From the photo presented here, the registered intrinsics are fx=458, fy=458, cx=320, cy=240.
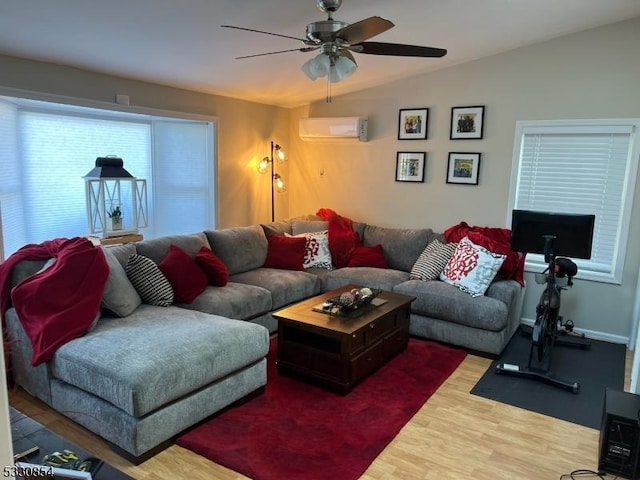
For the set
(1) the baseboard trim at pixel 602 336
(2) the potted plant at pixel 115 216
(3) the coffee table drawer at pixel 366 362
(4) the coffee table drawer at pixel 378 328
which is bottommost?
(1) the baseboard trim at pixel 602 336

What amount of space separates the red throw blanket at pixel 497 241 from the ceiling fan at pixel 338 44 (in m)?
1.96

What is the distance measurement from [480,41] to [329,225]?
7.83ft

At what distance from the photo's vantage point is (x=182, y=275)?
11.6 feet

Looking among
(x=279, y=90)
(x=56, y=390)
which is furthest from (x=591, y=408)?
(x=279, y=90)

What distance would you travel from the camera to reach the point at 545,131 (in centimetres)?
443

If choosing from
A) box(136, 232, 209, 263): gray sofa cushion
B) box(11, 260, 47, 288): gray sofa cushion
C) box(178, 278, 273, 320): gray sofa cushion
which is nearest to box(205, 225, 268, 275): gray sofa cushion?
box(136, 232, 209, 263): gray sofa cushion

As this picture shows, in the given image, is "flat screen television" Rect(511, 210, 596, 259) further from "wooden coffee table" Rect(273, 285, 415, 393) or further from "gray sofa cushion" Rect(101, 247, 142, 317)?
"gray sofa cushion" Rect(101, 247, 142, 317)

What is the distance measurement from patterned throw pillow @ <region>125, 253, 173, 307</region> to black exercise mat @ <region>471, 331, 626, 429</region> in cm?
232

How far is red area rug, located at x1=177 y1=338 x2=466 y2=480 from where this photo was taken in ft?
7.74

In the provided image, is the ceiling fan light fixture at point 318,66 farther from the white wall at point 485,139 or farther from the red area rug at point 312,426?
the red area rug at point 312,426

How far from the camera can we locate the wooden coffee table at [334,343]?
10.1ft

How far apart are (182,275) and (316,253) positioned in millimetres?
1725

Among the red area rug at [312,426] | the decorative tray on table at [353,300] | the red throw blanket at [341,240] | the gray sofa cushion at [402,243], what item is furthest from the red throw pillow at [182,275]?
the gray sofa cushion at [402,243]

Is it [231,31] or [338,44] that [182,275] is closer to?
[231,31]
